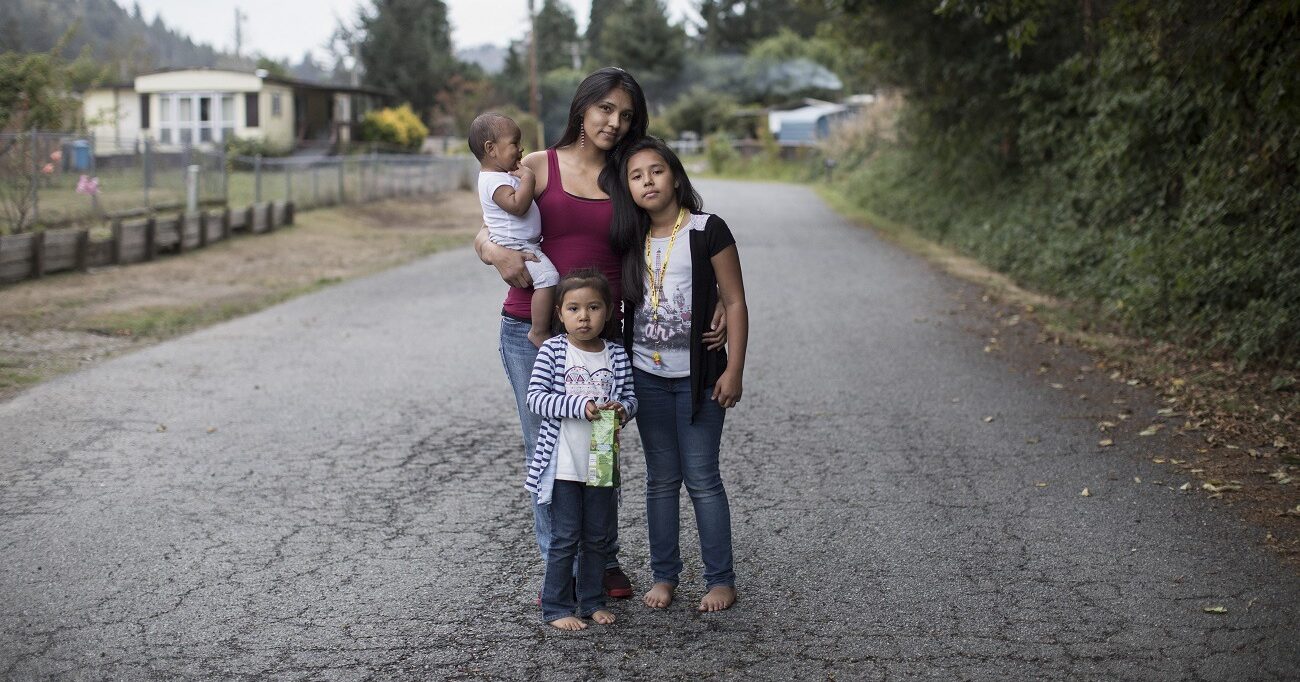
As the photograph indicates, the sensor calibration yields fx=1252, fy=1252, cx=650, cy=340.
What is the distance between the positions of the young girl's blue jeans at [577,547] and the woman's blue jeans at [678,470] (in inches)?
8.4

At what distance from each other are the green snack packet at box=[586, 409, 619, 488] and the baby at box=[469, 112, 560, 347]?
0.41 m

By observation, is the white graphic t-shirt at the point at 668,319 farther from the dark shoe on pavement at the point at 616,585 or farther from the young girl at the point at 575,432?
the dark shoe on pavement at the point at 616,585

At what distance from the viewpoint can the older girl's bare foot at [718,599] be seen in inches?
173

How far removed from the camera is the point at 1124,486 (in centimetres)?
600

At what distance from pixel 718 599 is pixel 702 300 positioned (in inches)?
41.7

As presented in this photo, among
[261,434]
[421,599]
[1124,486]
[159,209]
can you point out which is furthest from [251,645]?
[159,209]

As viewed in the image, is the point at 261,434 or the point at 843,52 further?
the point at 843,52

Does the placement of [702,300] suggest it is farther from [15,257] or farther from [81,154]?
[81,154]

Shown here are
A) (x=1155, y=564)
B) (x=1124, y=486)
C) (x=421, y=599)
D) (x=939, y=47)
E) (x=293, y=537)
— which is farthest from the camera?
(x=939, y=47)

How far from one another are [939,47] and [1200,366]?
12172mm

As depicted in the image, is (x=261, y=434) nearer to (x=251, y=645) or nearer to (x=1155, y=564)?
(x=251, y=645)

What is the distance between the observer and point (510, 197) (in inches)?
158

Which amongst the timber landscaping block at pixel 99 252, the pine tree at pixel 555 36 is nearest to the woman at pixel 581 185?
the timber landscaping block at pixel 99 252

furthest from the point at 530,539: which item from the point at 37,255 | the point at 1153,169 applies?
the point at 37,255
